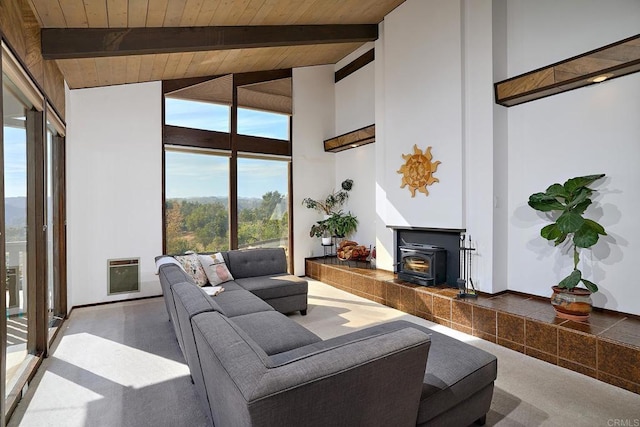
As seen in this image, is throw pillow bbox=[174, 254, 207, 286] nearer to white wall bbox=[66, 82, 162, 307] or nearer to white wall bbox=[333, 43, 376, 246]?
white wall bbox=[66, 82, 162, 307]

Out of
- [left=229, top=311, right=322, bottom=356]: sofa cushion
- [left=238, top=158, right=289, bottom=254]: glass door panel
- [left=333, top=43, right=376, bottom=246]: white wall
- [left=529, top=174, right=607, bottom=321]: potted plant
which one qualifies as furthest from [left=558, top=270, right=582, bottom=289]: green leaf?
[left=238, top=158, right=289, bottom=254]: glass door panel

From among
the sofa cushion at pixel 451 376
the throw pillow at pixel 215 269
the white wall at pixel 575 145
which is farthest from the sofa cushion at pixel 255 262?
the white wall at pixel 575 145

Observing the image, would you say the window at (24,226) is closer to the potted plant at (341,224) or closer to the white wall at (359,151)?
the potted plant at (341,224)

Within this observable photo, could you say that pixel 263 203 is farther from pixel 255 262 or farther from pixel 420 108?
pixel 420 108

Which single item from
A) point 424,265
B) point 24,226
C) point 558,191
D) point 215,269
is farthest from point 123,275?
point 558,191

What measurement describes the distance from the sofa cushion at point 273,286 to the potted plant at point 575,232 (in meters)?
2.70

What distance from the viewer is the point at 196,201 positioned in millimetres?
5383

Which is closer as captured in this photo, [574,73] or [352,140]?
[574,73]

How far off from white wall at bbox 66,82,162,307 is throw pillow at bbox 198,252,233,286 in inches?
52.0

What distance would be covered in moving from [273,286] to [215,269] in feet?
2.56

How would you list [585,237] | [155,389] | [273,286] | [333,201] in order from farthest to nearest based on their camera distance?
1. [333,201]
2. [273,286]
3. [585,237]
4. [155,389]

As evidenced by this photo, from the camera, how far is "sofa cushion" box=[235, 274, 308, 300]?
388cm

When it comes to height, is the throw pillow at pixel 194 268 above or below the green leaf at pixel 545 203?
below

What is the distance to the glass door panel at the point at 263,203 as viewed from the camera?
19.3 ft
